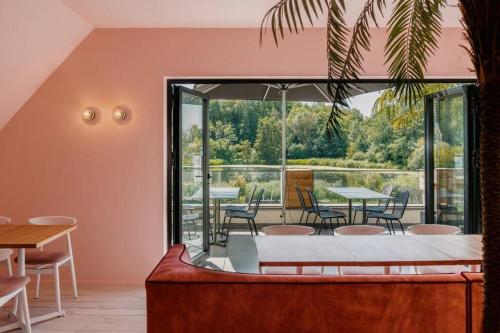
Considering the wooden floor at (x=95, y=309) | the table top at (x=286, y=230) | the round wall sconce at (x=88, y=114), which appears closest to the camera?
the wooden floor at (x=95, y=309)

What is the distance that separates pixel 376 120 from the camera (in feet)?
27.2

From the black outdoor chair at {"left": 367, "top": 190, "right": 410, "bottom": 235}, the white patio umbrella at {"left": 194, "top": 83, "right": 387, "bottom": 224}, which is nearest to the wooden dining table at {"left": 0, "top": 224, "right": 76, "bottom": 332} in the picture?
the white patio umbrella at {"left": 194, "top": 83, "right": 387, "bottom": 224}

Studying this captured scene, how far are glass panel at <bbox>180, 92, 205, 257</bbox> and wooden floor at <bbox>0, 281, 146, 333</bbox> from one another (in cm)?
94

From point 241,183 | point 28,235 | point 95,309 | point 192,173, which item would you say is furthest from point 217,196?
point 28,235

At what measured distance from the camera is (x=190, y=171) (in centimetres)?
480

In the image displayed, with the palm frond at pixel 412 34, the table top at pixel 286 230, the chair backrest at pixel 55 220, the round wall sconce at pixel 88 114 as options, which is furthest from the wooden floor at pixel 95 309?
the palm frond at pixel 412 34

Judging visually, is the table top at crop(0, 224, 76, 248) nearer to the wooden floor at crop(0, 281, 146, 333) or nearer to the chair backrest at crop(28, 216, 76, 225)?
the chair backrest at crop(28, 216, 76, 225)

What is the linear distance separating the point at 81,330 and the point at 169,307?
1.96 meters

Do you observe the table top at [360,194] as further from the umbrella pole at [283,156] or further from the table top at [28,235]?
the table top at [28,235]

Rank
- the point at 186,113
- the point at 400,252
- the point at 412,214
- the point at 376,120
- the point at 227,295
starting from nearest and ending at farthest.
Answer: the point at 227,295 → the point at 400,252 → the point at 186,113 → the point at 412,214 → the point at 376,120

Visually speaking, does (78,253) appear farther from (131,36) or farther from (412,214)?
(412,214)

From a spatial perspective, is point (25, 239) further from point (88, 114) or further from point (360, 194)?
point (360, 194)

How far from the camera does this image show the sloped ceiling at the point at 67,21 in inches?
132

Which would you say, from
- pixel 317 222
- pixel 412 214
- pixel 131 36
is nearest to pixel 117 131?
pixel 131 36
